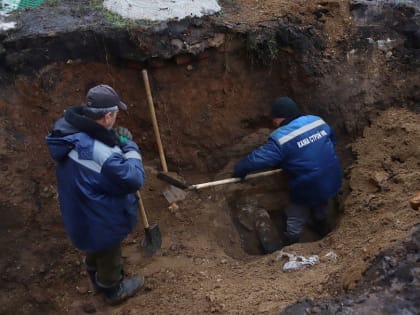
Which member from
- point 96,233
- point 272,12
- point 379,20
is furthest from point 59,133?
point 379,20

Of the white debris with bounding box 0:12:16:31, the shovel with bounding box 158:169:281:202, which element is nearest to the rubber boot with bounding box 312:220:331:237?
the shovel with bounding box 158:169:281:202

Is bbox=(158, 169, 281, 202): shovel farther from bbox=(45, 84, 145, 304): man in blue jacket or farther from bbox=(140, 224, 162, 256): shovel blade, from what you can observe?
bbox=(45, 84, 145, 304): man in blue jacket

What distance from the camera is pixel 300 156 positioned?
4785 millimetres

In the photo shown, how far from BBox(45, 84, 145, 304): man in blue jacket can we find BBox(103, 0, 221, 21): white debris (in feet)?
6.08

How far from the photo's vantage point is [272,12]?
5.55 meters

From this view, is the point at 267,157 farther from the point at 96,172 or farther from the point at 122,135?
the point at 96,172

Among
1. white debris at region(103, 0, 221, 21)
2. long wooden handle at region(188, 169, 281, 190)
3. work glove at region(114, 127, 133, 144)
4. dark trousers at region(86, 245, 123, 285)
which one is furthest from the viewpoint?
white debris at region(103, 0, 221, 21)

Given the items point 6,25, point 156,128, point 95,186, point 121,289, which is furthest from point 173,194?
point 6,25

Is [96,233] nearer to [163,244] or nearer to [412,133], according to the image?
[163,244]

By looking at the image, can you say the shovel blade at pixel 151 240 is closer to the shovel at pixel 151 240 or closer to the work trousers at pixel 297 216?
the shovel at pixel 151 240

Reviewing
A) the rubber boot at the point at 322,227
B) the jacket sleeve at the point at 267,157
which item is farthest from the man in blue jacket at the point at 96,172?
the rubber boot at the point at 322,227

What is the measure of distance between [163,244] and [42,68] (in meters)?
2.16

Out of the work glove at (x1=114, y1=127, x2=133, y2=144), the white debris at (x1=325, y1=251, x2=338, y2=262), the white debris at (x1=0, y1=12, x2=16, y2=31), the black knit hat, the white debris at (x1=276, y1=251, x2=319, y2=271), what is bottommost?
the white debris at (x1=276, y1=251, x2=319, y2=271)

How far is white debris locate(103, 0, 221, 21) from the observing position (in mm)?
5125
